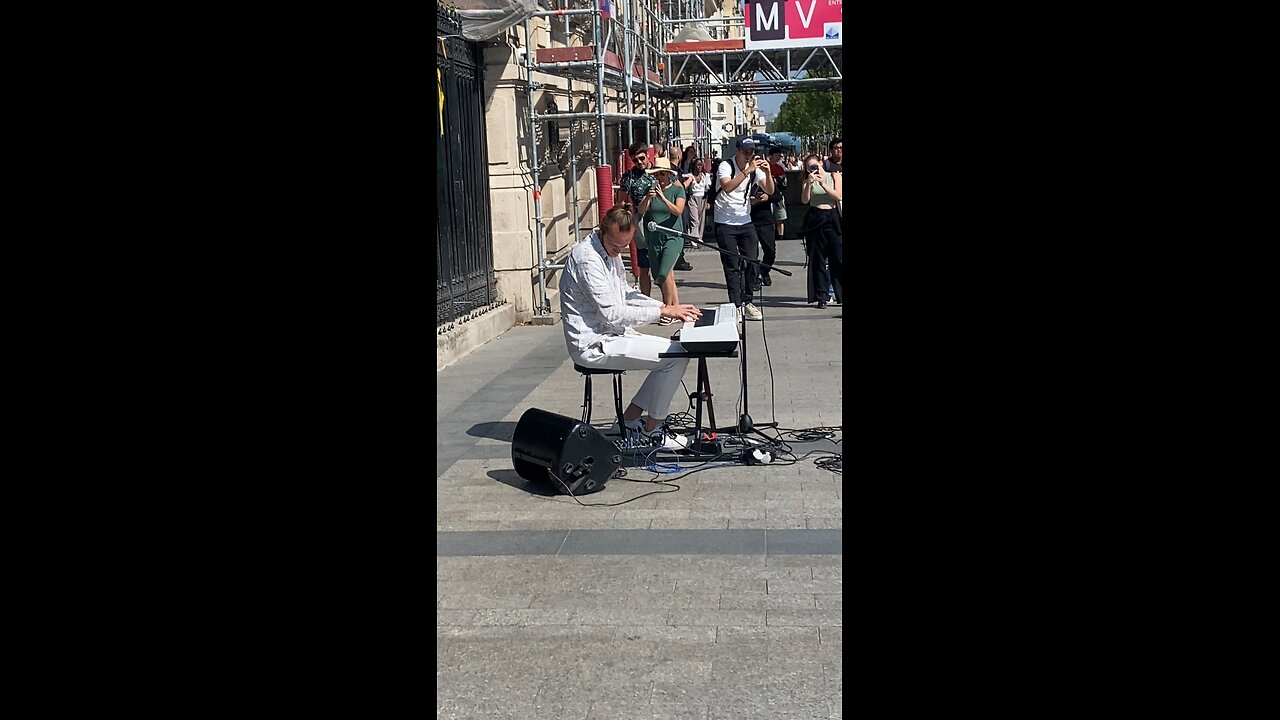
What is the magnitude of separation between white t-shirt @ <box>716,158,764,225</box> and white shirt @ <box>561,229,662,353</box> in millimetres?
5347

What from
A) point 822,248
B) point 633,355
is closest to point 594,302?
point 633,355

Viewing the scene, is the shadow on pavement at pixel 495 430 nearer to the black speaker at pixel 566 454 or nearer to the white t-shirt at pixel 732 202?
the black speaker at pixel 566 454

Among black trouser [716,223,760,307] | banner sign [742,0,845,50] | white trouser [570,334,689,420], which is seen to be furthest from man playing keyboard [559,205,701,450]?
banner sign [742,0,845,50]

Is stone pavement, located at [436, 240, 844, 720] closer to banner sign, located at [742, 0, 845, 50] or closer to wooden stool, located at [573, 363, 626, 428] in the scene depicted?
wooden stool, located at [573, 363, 626, 428]

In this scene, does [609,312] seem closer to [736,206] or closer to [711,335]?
[711,335]

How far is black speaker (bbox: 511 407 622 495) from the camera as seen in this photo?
651cm

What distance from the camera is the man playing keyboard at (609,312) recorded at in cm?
698

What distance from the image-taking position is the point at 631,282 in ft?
56.1

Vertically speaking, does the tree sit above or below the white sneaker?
above
